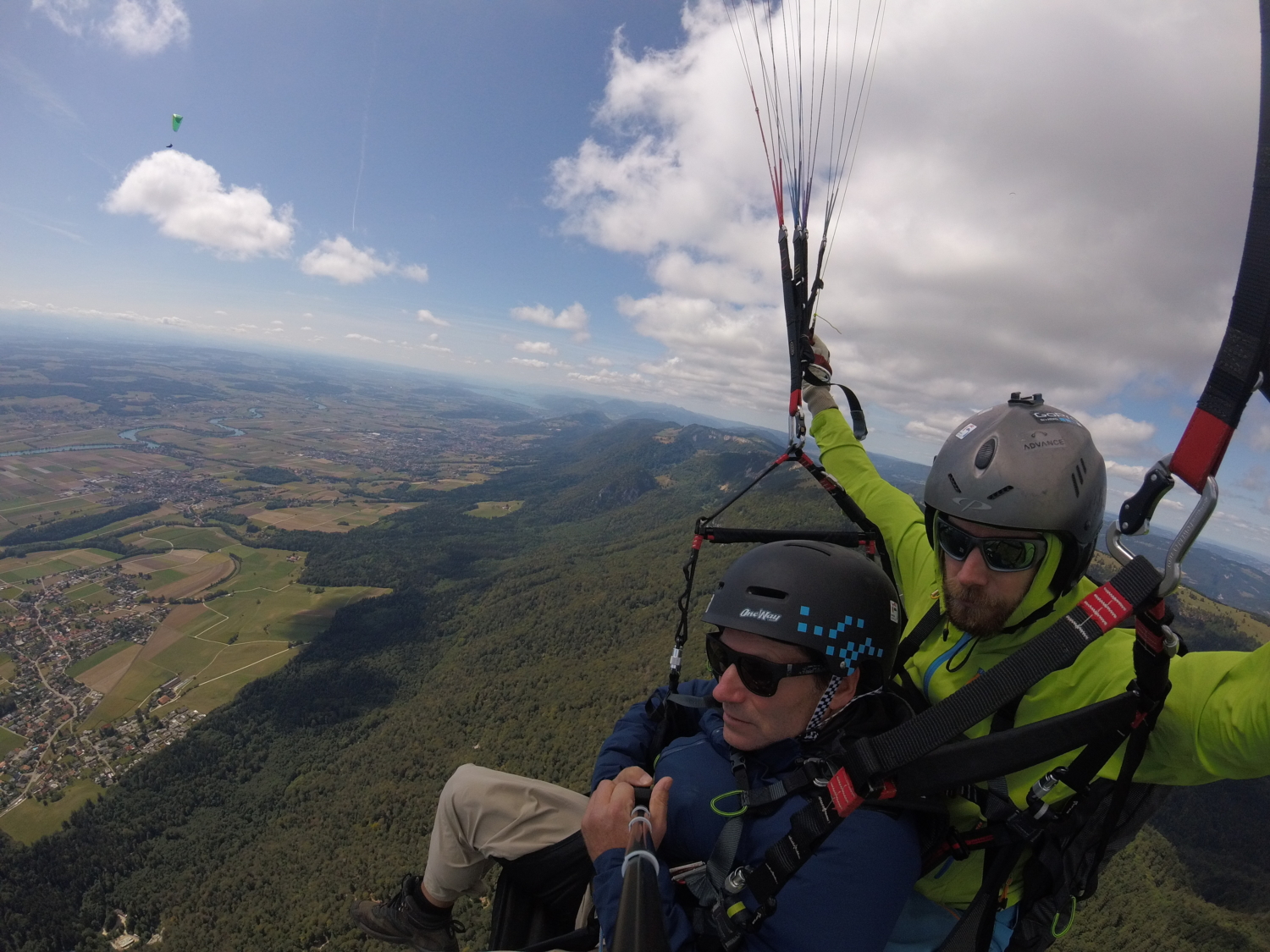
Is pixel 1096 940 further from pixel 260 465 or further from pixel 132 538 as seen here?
pixel 260 465

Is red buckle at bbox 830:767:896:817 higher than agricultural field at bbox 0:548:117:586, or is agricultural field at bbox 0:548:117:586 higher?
red buckle at bbox 830:767:896:817

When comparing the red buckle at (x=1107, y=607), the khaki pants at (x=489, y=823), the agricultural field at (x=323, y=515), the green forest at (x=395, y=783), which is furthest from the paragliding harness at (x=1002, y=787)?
the agricultural field at (x=323, y=515)

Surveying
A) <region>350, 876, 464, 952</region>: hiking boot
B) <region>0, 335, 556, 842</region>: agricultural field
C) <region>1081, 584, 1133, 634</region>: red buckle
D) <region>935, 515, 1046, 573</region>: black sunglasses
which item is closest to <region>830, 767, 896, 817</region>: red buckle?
<region>1081, 584, 1133, 634</region>: red buckle

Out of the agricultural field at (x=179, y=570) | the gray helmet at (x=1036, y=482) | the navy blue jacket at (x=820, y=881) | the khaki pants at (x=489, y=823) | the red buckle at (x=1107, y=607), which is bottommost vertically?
the agricultural field at (x=179, y=570)

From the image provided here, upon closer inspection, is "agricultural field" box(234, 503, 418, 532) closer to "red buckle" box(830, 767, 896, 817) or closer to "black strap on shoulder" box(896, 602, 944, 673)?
"black strap on shoulder" box(896, 602, 944, 673)

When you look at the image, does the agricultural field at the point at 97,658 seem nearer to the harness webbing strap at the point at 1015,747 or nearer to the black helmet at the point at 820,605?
the black helmet at the point at 820,605

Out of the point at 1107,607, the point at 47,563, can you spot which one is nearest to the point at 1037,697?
the point at 1107,607
